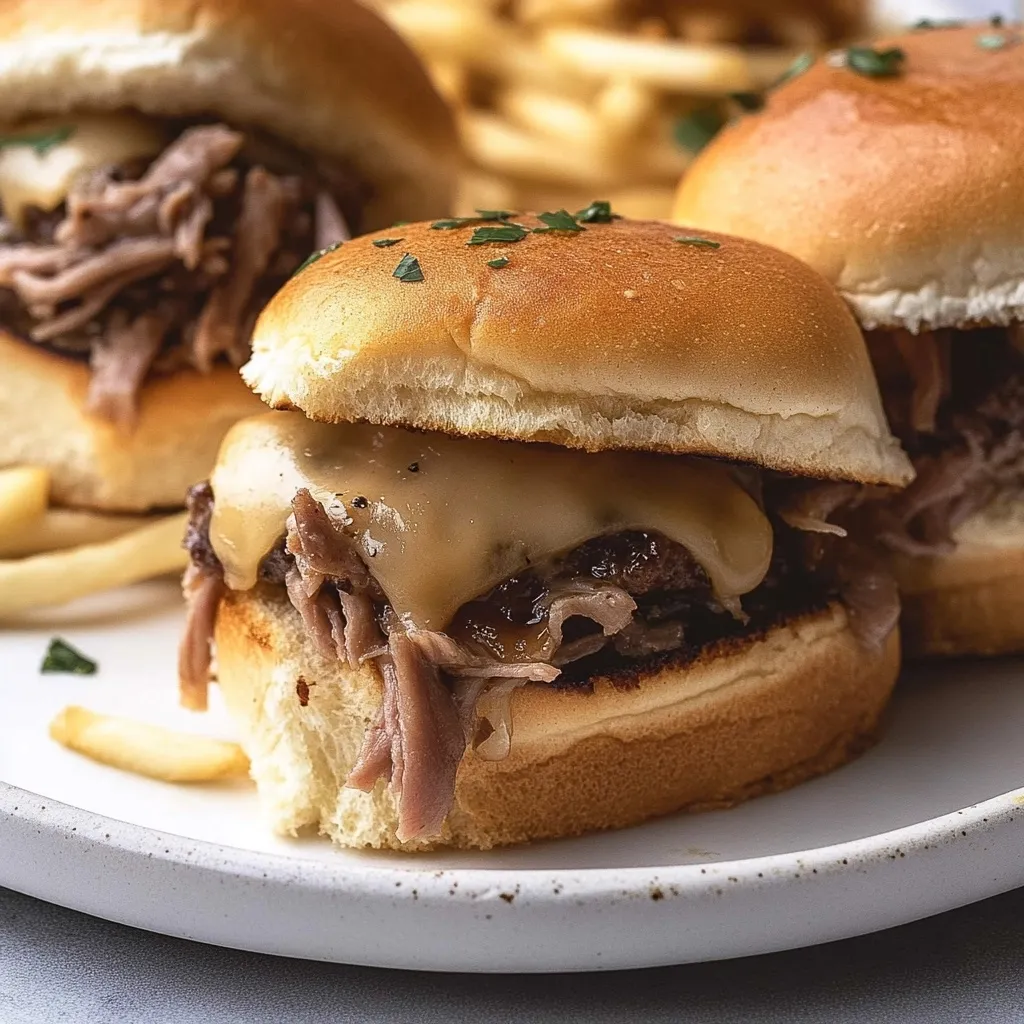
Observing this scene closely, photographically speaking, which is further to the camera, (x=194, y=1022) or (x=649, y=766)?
(x=649, y=766)

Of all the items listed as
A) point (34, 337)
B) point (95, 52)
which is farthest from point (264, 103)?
point (34, 337)

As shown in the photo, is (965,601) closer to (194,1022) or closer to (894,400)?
(894,400)

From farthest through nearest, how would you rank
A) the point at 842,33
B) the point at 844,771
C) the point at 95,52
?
the point at 842,33 → the point at 95,52 → the point at 844,771

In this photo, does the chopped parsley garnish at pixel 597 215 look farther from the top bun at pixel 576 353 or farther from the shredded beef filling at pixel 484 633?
the shredded beef filling at pixel 484 633

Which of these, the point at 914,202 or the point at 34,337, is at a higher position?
the point at 914,202

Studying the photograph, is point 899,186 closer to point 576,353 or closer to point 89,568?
point 576,353

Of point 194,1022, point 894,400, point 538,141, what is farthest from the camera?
point 538,141

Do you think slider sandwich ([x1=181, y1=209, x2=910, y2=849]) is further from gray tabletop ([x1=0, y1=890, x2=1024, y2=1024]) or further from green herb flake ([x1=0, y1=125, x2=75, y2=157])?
green herb flake ([x1=0, y1=125, x2=75, y2=157])

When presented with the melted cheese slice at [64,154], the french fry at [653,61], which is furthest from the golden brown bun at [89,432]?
the french fry at [653,61]
